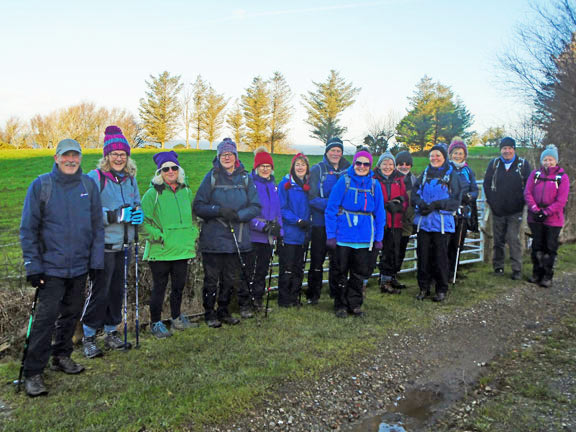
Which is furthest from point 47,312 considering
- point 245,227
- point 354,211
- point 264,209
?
point 354,211

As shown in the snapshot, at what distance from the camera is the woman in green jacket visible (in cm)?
486

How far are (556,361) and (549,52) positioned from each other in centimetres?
1892

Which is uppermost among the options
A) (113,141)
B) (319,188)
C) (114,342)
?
(113,141)

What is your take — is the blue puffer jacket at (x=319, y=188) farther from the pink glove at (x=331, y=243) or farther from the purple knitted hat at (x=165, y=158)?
the purple knitted hat at (x=165, y=158)

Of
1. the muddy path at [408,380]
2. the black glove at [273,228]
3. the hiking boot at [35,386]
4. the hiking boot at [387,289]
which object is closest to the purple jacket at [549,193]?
the muddy path at [408,380]

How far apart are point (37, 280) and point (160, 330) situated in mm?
1674

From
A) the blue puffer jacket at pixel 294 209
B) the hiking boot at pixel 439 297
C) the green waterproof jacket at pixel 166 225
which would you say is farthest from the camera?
the hiking boot at pixel 439 297

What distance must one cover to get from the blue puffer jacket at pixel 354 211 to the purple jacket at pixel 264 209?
0.69 metres

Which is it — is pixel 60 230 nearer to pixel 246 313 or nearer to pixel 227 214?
pixel 227 214

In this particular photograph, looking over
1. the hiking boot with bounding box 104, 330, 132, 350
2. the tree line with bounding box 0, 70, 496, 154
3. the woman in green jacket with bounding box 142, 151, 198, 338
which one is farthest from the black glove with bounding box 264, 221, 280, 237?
the tree line with bounding box 0, 70, 496, 154

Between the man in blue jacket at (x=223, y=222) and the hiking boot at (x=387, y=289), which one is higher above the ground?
the man in blue jacket at (x=223, y=222)

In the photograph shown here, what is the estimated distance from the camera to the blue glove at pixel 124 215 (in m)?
4.38

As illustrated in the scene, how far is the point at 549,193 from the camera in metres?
7.20

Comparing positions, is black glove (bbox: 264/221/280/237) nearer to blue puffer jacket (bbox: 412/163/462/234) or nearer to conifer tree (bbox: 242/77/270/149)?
blue puffer jacket (bbox: 412/163/462/234)
